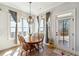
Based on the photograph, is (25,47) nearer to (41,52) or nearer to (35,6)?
(41,52)

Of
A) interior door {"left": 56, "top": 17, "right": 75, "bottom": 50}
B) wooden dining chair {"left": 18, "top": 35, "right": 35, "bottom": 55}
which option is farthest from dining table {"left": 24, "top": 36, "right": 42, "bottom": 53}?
interior door {"left": 56, "top": 17, "right": 75, "bottom": 50}

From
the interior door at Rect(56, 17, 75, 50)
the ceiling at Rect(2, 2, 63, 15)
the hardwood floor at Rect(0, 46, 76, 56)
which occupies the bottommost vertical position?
the hardwood floor at Rect(0, 46, 76, 56)

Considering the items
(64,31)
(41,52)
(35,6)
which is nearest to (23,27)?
(35,6)

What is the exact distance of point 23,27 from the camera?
2111mm

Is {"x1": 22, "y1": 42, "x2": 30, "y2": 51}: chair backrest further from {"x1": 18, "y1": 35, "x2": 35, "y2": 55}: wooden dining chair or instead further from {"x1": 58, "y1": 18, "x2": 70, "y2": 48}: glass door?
{"x1": 58, "y1": 18, "x2": 70, "y2": 48}: glass door

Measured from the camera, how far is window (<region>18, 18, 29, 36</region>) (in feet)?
Result: 6.89

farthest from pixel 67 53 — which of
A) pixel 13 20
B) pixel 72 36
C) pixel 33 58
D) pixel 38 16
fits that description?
→ pixel 13 20

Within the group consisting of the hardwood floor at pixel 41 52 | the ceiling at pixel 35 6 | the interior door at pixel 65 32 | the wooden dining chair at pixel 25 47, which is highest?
the ceiling at pixel 35 6

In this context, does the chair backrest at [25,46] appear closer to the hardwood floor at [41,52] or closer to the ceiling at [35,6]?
the hardwood floor at [41,52]

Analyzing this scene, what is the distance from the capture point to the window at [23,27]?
6.89ft

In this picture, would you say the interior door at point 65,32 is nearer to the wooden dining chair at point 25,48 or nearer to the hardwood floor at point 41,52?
the hardwood floor at point 41,52

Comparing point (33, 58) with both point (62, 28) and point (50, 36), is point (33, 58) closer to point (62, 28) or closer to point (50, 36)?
point (50, 36)

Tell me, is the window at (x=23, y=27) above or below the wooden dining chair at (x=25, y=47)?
above

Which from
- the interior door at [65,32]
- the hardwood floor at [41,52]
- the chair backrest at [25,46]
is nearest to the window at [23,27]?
the chair backrest at [25,46]
